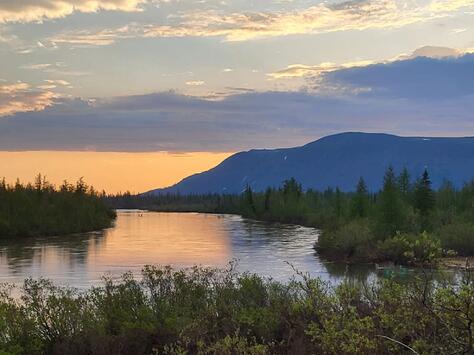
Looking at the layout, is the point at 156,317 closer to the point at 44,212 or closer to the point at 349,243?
the point at 349,243

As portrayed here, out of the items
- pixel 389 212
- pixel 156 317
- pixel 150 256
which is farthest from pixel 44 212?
pixel 156 317

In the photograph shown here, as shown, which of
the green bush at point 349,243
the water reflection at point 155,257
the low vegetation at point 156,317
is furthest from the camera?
the green bush at point 349,243

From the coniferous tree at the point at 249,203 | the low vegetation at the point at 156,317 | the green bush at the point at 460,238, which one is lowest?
the green bush at the point at 460,238

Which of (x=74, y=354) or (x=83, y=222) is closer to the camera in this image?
(x=74, y=354)

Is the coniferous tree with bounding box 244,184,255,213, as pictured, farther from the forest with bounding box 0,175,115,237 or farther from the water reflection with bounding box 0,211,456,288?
the water reflection with bounding box 0,211,456,288

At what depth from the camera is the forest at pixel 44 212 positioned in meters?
89.1

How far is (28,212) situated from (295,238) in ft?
136

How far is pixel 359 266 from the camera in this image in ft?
187

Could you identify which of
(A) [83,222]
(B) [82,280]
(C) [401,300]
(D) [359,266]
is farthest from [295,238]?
(C) [401,300]

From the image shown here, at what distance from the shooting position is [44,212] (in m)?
97.2

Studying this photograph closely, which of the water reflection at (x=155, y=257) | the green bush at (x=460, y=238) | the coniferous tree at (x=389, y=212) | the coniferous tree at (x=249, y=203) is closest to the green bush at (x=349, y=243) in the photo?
the coniferous tree at (x=389, y=212)

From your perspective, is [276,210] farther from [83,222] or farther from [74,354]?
[74,354]

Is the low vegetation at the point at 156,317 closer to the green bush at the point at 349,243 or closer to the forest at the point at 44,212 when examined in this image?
the green bush at the point at 349,243

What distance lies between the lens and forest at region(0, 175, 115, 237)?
3506 inches
